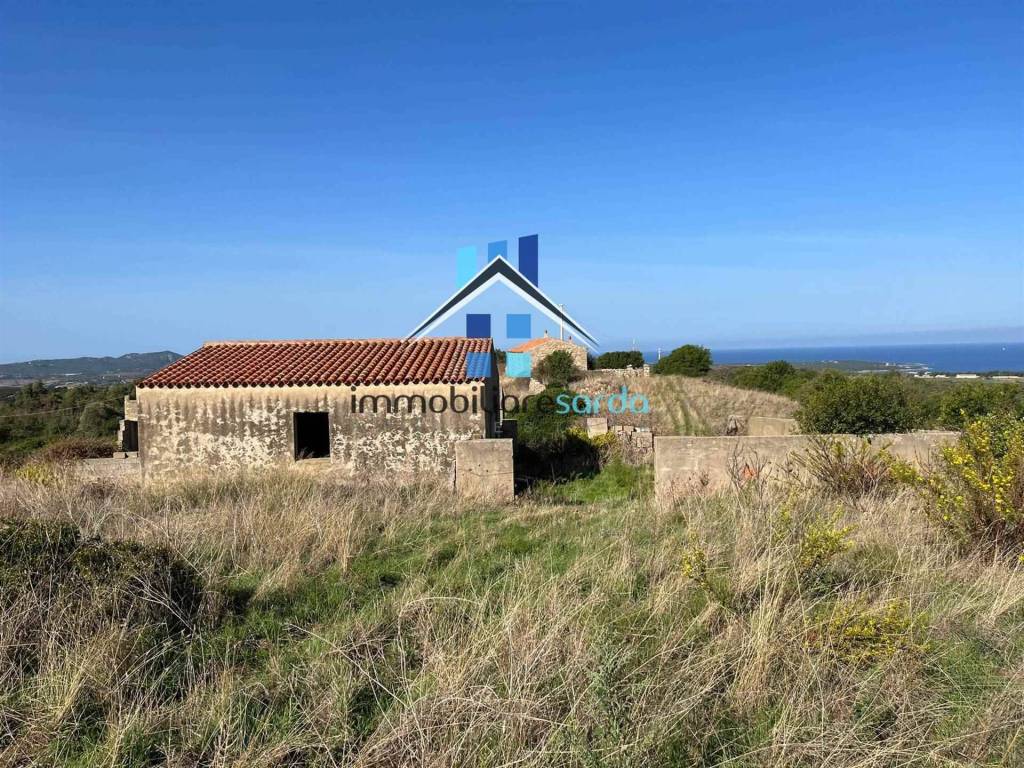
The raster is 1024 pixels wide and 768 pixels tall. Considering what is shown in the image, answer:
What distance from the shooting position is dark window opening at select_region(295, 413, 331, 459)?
1310 cm

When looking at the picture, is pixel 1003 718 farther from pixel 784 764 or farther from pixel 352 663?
pixel 352 663

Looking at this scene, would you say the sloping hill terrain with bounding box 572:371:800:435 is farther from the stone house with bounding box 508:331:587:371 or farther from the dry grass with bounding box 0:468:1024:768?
the dry grass with bounding box 0:468:1024:768

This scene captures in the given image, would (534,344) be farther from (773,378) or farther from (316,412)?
(316,412)

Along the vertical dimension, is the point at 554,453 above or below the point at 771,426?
below

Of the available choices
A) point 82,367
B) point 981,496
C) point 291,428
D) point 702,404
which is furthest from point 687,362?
point 82,367

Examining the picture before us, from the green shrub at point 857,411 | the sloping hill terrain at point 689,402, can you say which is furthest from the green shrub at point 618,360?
the green shrub at point 857,411

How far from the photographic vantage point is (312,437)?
14.5 meters

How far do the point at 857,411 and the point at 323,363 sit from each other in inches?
417

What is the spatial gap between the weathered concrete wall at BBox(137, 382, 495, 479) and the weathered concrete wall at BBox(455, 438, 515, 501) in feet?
6.15

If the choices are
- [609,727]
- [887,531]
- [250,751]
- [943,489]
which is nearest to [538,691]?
[609,727]

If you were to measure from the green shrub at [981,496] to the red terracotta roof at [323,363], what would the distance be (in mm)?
8346

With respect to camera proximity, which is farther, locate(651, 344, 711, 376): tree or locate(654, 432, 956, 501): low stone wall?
locate(651, 344, 711, 376): tree

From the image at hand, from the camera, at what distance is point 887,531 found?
5.38m

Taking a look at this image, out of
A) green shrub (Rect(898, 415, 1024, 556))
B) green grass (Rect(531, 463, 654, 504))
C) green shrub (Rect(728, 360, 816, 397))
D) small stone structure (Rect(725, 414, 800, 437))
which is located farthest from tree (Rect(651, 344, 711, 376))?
green shrub (Rect(898, 415, 1024, 556))
